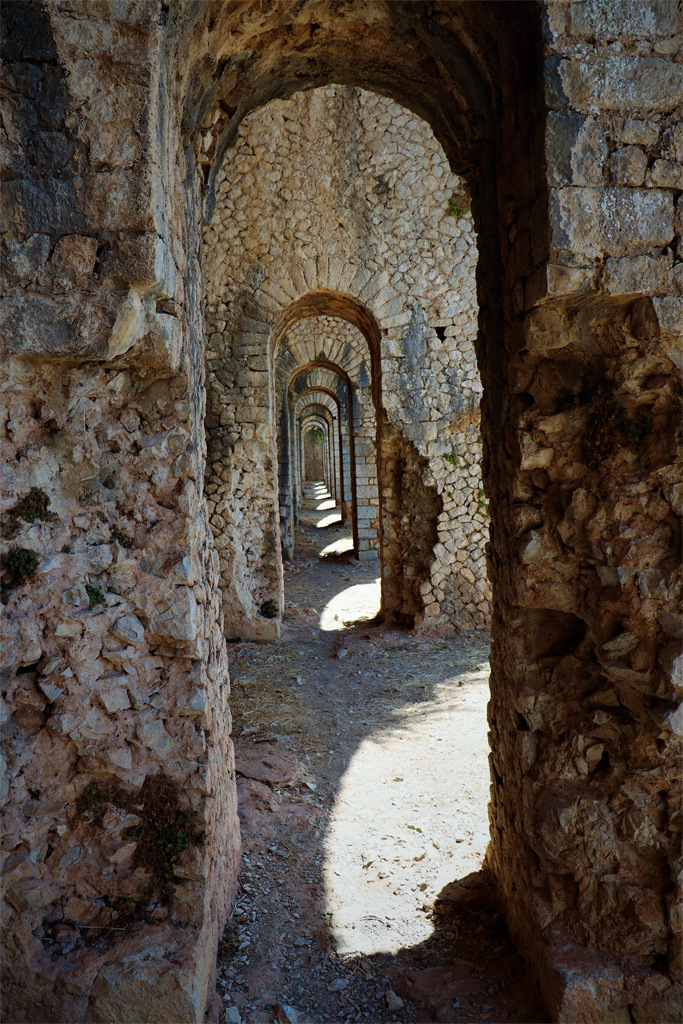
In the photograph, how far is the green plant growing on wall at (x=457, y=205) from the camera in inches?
287

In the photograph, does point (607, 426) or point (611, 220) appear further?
point (607, 426)

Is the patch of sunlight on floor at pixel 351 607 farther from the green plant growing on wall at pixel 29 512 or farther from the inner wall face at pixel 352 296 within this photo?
the green plant growing on wall at pixel 29 512

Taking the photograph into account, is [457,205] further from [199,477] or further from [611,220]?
[199,477]

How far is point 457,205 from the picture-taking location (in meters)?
7.31

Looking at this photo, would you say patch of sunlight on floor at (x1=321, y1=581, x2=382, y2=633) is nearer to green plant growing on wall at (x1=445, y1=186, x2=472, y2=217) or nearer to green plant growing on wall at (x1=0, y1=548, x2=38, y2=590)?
green plant growing on wall at (x1=445, y1=186, x2=472, y2=217)

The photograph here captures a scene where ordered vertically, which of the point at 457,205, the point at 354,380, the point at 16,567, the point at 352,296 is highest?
the point at 457,205

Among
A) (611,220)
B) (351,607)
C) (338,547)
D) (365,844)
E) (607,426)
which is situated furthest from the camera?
(338,547)

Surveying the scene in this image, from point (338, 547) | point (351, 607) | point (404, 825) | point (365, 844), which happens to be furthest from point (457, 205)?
point (338, 547)

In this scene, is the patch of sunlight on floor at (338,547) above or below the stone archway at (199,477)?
below

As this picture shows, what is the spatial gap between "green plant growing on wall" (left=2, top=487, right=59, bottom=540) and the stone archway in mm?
26

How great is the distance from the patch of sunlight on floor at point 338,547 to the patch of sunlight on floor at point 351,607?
9.84 ft

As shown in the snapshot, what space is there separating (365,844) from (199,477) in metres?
2.44

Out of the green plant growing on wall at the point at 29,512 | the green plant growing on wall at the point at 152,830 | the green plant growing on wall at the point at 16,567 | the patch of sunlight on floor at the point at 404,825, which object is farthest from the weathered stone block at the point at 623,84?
the patch of sunlight on floor at the point at 404,825

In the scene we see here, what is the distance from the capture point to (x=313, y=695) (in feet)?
19.2
